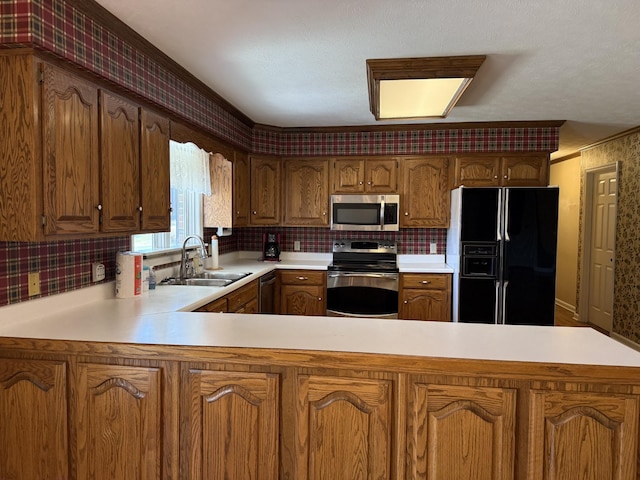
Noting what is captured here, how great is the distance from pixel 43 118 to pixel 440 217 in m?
3.56

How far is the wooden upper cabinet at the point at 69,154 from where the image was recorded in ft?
5.65

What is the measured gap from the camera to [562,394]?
4.65 ft

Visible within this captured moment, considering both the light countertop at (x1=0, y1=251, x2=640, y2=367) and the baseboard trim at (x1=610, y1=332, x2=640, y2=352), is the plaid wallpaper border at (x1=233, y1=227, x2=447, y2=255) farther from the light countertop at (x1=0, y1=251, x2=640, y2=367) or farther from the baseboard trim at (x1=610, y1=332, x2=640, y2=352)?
the light countertop at (x1=0, y1=251, x2=640, y2=367)

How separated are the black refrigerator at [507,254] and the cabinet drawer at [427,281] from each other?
0.23 m

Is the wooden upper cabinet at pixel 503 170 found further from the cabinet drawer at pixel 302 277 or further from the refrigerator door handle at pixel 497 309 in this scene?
the cabinet drawer at pixel 302 277

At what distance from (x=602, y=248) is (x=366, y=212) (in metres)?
3.05

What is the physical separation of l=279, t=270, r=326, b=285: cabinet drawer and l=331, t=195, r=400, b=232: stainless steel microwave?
550 millimetres

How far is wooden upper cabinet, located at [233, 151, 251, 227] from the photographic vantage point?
414 centimetres

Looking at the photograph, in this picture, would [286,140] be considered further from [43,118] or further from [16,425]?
[16,425]

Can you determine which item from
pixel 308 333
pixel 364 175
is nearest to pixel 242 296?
pixel 308 333

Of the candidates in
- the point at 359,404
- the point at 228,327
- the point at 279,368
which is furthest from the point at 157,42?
the point at 359,404

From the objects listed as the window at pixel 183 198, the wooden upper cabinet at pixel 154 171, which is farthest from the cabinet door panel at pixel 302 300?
the wooden upper cabinet at pixel 154 171

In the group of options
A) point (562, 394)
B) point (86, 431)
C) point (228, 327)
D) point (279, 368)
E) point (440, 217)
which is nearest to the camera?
point (562, 394)

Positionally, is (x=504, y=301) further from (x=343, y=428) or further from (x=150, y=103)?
(x=150, y=103)
